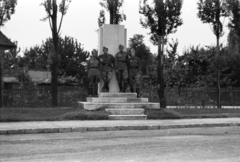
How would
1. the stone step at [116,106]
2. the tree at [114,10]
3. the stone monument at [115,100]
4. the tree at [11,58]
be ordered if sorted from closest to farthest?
the stone monument at [115,100], the stone step at [116,106], the tree at [114,10], the tree at [11,58]

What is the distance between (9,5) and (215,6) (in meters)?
15.6

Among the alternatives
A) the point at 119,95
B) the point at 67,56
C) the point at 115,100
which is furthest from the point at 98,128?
the point at 67,56

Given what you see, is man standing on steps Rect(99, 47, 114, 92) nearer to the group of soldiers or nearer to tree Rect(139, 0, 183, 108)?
the group of soldiers

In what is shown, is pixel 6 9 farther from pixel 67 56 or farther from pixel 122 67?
pixel 67 56

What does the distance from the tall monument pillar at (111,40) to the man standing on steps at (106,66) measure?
52 cm

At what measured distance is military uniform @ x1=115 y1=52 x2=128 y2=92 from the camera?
1792cm

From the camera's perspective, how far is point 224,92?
27.6m

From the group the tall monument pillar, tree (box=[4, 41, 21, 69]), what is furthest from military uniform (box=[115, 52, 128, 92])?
tree (box=[4, 41, 21, 69])

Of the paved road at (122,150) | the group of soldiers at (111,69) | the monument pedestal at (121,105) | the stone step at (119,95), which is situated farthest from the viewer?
the group of soldiers at (111,69)

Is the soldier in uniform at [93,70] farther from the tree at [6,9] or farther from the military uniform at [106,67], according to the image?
the tree at [6,9]

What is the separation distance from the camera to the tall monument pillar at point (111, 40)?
18.5 metres

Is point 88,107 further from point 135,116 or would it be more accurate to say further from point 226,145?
point 226,145

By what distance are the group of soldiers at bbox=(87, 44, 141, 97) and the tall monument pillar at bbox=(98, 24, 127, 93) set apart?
374mm

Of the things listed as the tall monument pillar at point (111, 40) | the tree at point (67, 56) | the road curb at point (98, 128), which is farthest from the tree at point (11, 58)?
the road curb at point (98, 128)
